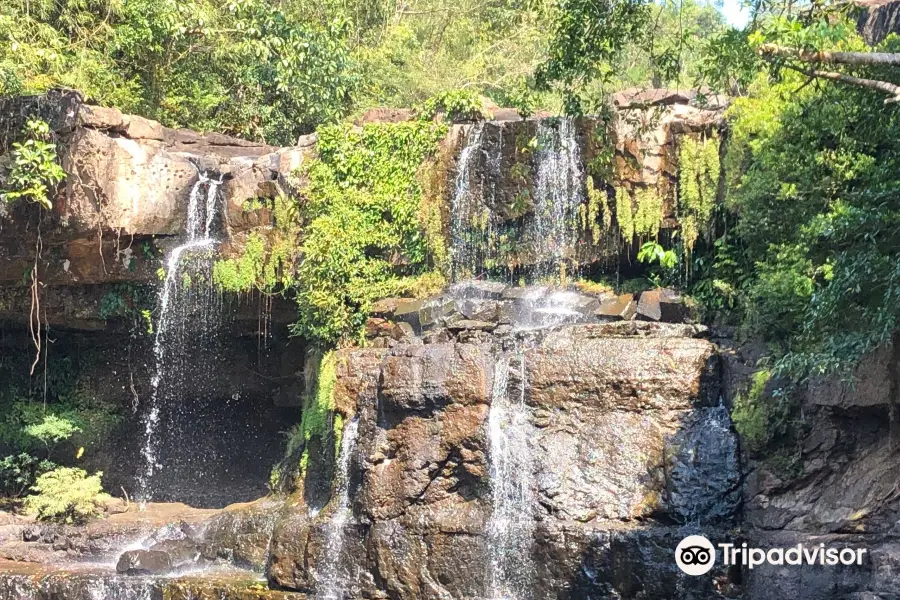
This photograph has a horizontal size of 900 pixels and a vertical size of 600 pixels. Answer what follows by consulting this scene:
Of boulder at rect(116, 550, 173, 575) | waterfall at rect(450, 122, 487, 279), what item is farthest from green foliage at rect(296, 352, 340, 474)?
waterfall at rect(450, 122, 487, 279)

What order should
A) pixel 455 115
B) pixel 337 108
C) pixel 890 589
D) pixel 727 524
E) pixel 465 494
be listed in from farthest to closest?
pixel 337 108 < pixel 455 115 < pixel 465 494 < pixel 727 524 < pixel 890 589

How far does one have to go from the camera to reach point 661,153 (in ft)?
49.2

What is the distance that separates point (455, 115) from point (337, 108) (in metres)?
5.37

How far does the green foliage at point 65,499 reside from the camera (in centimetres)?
1534

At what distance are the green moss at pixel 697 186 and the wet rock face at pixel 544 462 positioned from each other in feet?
7.41

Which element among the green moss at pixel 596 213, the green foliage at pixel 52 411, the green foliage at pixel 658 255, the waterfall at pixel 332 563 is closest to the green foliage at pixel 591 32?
the green foliage at pixel 658 255

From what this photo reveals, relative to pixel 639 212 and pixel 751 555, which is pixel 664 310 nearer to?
pixel 639 212

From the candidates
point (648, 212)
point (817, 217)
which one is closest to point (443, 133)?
point (648, 212)

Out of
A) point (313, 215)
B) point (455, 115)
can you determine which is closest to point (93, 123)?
point (313, 215)

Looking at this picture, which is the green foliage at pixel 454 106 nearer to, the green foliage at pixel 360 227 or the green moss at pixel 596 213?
the green foliage at pixel 360 227

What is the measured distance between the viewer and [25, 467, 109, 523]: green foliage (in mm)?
15344

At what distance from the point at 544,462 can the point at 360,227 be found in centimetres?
552

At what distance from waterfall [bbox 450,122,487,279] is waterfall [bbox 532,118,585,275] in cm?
94

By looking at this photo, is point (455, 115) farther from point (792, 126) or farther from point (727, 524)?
point (727, 524)
